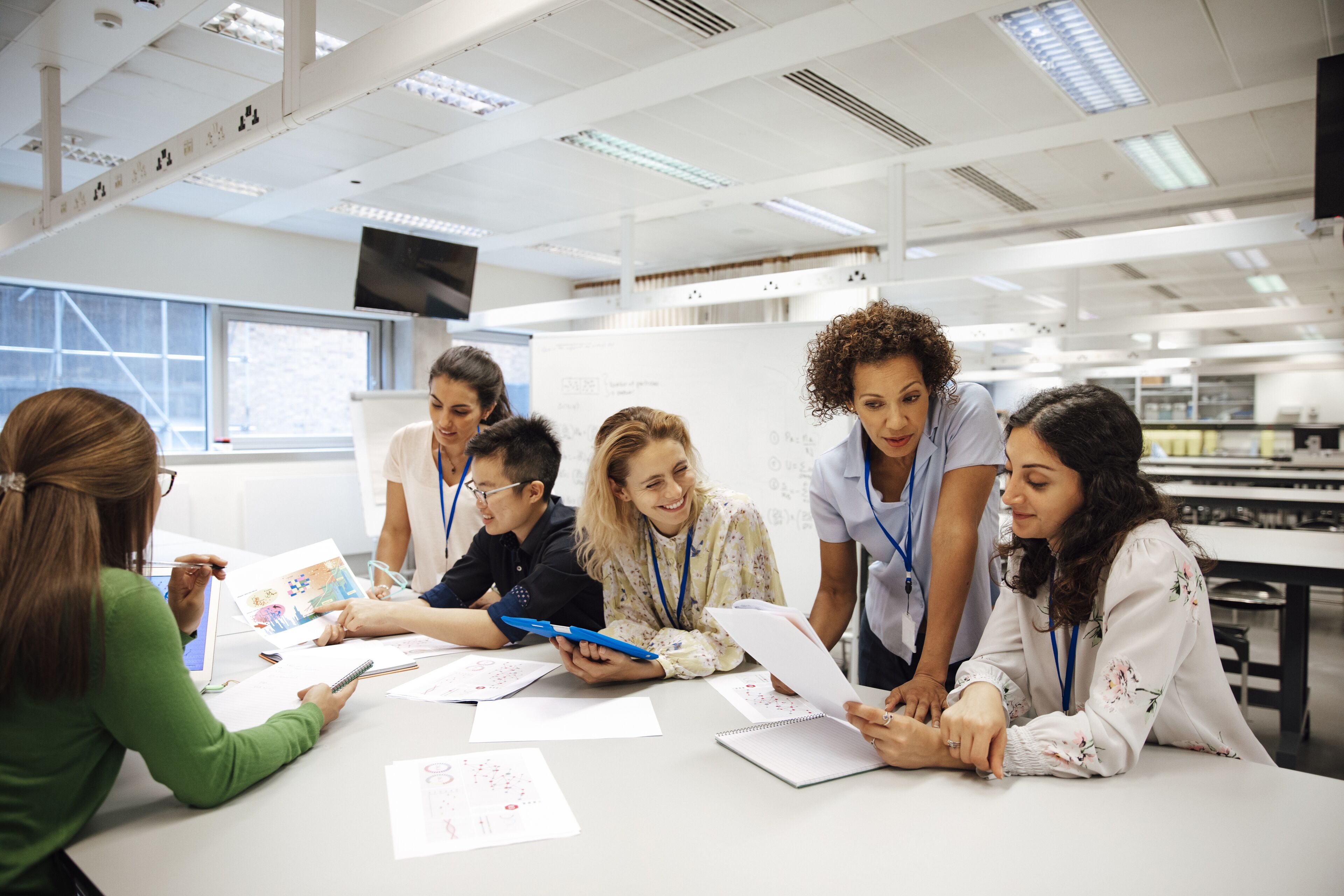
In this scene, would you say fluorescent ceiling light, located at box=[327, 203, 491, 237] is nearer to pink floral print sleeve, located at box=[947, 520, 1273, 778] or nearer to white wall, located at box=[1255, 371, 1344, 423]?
pink floral print sleeve, located at box=[947, 520, 1273, 778]

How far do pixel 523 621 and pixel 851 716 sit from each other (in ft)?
1.99

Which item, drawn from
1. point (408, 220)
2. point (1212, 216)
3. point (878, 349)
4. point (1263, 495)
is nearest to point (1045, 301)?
point (1212, 216)

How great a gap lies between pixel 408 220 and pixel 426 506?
4.25m

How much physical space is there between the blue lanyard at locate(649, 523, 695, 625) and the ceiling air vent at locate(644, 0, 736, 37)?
2213 mm

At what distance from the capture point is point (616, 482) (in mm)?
1696

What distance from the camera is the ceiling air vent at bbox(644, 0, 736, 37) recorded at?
9.64 ft

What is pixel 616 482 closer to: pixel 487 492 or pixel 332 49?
pixel 487 492

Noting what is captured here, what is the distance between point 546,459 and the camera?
76.6 inches

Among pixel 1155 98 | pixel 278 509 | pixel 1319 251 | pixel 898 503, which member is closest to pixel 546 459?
pixel 898 503

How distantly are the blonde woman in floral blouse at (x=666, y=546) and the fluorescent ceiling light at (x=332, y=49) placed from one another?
203 centimetres

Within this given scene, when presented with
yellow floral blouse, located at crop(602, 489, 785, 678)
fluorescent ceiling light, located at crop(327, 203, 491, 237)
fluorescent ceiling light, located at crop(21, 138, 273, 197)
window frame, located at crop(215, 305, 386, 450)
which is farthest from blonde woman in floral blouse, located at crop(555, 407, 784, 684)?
fluorescent ceiling light, located at crop(327, 203, 491, 237)

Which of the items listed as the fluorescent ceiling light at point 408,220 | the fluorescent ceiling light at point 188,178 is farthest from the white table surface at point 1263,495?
the fluorescent ceiling light at point 188,178

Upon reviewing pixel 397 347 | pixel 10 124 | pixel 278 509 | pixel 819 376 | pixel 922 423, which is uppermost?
pixel 10 124

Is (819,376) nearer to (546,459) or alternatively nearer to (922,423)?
(922,423)
